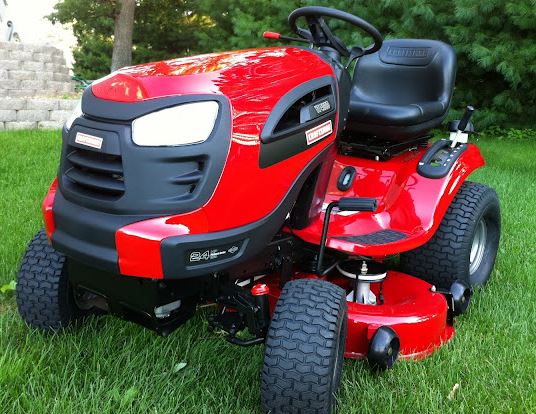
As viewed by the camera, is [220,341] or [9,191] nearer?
[220,341]

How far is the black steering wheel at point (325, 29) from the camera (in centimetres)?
210

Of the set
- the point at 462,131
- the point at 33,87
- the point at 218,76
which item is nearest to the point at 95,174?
the point at 218,76

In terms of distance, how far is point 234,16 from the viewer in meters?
10.7

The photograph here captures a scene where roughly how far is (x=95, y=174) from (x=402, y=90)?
204 cm

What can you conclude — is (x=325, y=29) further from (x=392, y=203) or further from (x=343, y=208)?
(x=392, y=203)

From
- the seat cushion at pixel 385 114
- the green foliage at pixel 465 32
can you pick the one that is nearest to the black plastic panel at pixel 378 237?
the seat cushion at pixel 385 114

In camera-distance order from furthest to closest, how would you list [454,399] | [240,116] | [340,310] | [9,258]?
1. [9,258]
2. [454,399]
3. [340,310]
4. [240,116]

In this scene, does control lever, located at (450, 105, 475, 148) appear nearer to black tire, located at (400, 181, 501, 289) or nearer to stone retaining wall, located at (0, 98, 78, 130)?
black tire, located at (400, 181, 501, 289)

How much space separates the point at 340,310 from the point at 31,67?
27.9 feet

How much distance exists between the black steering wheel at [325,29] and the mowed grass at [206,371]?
113cm

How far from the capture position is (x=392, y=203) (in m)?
2.50

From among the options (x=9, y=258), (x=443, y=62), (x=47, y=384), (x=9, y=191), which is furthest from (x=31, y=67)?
(x=47, y=384)

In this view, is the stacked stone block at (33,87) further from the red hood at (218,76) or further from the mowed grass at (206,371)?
the red hood at (218,76)

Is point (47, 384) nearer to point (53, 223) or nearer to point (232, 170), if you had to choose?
point (53, 223)
